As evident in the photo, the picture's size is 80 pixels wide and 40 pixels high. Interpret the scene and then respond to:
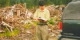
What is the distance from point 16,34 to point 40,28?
4891 mm

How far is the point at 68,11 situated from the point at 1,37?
565 cm

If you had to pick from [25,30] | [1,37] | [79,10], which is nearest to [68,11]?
[79,10]

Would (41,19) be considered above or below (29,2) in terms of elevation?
above

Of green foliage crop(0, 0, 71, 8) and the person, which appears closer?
the person

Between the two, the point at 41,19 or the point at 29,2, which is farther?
the point at 29,2

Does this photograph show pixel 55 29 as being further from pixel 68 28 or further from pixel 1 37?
pixel 68 28

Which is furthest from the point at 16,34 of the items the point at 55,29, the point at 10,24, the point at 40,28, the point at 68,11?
the point at 68,11

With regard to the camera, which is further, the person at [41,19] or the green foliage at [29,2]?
the green foliage at [29,2]

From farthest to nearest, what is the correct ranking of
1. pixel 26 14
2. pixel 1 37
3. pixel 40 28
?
pixel 26 14
pixel 1 37
pixel 40 28

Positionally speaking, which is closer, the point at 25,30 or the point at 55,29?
the point at 25,30

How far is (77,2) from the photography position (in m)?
8.16

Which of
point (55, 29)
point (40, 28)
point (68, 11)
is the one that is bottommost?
point (55, 29)

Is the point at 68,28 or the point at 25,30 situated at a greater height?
the point at 68,28

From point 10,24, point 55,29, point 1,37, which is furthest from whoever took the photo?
point 55,29
